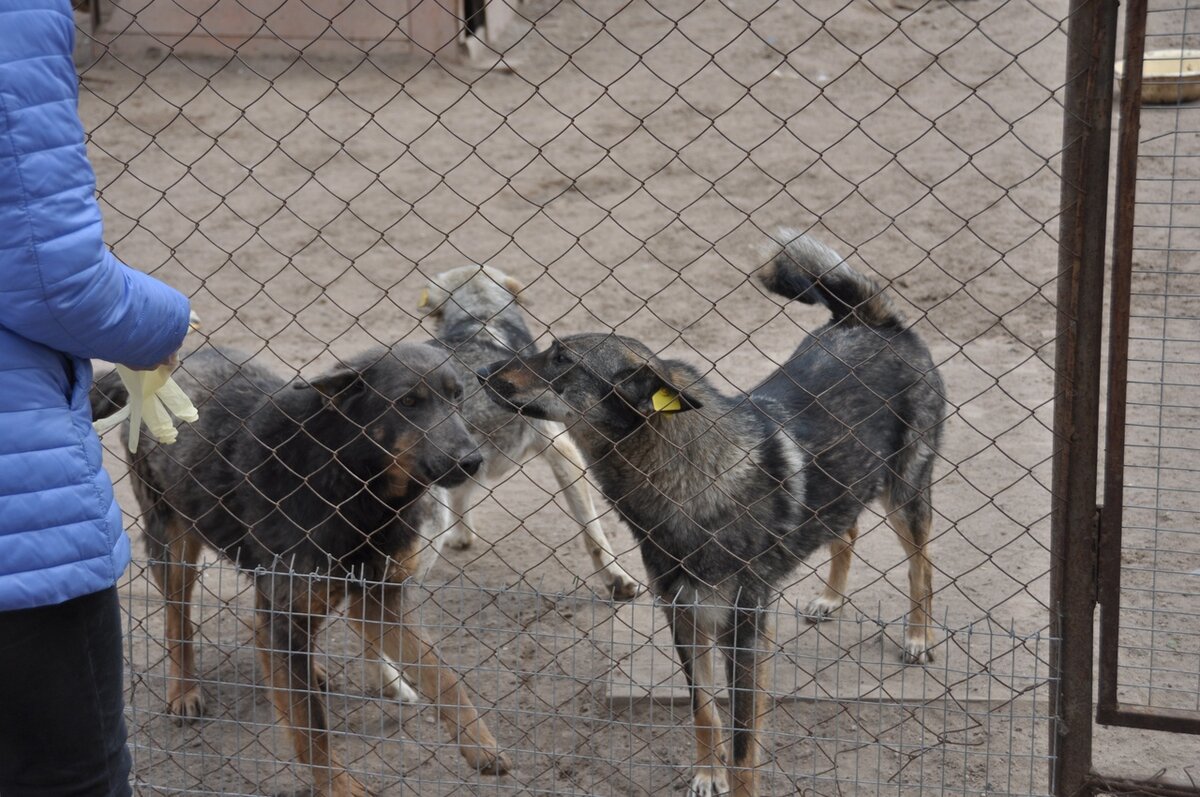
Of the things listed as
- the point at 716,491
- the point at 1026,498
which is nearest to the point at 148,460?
the point at 716,491

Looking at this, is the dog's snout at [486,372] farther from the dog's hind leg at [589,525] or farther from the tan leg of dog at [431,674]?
the dog's hind leg at [589,525]

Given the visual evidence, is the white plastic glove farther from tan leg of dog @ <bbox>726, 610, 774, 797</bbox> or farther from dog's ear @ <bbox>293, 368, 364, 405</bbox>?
tan leg of dog @ <bbox>726, 610, 774, 797</bbox>

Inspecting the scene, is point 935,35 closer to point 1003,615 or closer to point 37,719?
point 1003,615

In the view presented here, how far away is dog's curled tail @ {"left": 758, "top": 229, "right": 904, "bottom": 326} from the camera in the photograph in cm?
440

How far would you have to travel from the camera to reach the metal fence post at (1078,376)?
2676mm

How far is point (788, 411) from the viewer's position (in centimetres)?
430

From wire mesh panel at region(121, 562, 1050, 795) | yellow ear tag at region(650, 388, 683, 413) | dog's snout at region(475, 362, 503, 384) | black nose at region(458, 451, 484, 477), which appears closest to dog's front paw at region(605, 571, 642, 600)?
wire mesh panel at region(121, 562, 1050, 795)

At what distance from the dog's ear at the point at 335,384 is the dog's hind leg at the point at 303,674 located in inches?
24.7

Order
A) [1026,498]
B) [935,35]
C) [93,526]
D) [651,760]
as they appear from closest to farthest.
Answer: [93,526] < [651,760] < [1026,498] < [935,35]

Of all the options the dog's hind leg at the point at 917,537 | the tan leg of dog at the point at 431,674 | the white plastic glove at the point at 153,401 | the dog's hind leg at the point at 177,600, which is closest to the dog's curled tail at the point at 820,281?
the dog's hind leg at the point at 917,537

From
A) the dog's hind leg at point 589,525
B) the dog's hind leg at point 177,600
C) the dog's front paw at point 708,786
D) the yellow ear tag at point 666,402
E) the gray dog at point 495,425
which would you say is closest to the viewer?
the yellow ear tag at point 666,402

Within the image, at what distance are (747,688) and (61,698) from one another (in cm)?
220

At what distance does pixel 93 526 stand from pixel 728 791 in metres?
2.43

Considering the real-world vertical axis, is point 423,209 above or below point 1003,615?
below
